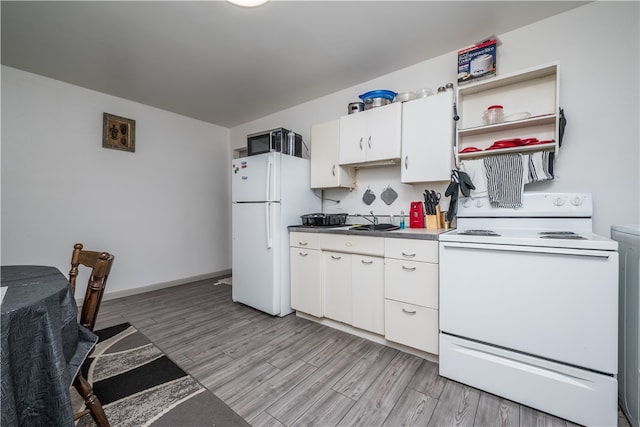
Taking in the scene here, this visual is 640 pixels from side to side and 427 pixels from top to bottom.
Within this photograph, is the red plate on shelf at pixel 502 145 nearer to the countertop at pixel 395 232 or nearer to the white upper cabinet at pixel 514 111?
the white upper cabinet at pixel 514 111

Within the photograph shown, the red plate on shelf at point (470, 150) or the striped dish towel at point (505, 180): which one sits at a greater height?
the red plate on shelf at point (470, 150)

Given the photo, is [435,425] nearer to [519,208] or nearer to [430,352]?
[430,352]

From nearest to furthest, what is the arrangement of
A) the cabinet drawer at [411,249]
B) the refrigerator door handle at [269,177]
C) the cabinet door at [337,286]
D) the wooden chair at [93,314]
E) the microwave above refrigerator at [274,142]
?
1. the wooden chair at [93,314]
2. the cabinet drawer at [411,249]
3. the cabinet door at [337,286]
4. the refrigerator door handle at [269,177]
5. the microwave above refrigerator at [274,142]

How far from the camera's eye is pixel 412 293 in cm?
190

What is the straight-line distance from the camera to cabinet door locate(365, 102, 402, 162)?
7.63ft

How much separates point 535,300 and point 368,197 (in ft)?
5.65

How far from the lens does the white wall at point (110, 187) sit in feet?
8.80

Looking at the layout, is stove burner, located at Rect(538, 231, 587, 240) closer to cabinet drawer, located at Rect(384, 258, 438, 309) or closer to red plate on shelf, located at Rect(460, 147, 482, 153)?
cabinet drawer, located at Rect(384, 258, 438, 309)

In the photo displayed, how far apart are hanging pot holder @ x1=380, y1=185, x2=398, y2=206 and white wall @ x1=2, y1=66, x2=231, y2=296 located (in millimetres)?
2906

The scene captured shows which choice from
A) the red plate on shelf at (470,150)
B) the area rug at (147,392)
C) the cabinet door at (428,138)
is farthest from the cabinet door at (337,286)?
the red plate on shelf at (470,150)

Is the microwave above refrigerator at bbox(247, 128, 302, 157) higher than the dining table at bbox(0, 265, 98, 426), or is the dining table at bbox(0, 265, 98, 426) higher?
the microwave above refrigerator at bbox(247, 128, 302, 157)

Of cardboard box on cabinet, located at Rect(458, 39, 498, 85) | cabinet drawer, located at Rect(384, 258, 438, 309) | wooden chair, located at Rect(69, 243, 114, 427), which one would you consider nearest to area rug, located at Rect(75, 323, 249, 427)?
wooden chair, located at Rect(69, 243, 114, 427)

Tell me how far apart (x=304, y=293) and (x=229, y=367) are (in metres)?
0.95

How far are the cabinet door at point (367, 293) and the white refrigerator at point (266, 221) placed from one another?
831 mm
